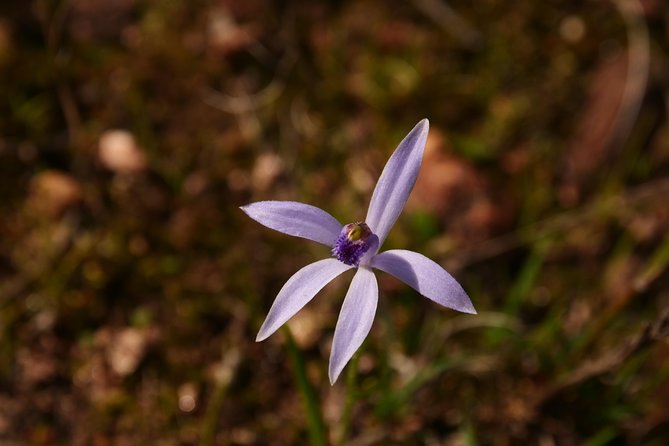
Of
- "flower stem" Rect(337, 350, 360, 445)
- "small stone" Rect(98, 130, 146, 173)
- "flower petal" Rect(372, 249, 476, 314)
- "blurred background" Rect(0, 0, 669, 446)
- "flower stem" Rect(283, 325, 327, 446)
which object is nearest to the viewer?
"flower petal" Rect(372, 249, 476, 314)

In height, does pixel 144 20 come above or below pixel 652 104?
below

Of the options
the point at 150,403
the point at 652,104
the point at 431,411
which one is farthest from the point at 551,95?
the point at 150,403

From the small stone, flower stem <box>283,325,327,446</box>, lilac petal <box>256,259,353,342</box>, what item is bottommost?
the small stone

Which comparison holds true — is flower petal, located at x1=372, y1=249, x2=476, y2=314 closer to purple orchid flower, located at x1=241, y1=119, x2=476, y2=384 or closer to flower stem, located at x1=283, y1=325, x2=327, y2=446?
purple orchid flower, located at x1=241, y1=119, x2=476, y2=384

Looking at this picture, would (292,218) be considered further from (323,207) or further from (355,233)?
(323,207)

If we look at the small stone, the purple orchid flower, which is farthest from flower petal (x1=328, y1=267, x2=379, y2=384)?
the small stone

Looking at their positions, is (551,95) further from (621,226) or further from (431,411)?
(431,411)
